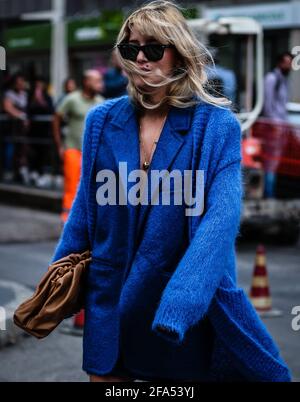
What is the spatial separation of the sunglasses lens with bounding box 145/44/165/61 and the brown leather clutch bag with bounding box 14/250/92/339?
685 millimetres

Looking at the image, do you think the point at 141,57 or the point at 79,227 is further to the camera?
the point at 79,227

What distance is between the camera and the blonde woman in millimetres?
3078

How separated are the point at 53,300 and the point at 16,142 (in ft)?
44.1

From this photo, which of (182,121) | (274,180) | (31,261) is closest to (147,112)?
(182,121)

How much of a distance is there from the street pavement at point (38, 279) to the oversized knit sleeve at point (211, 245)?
2.84 m

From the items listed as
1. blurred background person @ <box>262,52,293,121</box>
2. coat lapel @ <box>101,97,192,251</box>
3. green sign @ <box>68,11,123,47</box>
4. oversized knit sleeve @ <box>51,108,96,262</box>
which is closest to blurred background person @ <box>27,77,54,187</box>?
blurred background person @ <box>262,52,293,121</box>

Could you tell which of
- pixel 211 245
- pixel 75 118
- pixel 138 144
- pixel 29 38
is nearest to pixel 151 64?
pixel 138 144

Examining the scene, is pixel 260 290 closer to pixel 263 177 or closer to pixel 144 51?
pixel 263 177

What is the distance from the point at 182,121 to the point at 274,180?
875cm

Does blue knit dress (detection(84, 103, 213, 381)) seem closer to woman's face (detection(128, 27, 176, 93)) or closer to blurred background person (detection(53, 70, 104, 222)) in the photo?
woman's face (detection(128, 27, 176, 93))

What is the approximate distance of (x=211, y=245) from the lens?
2982mm

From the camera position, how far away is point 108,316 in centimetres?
324

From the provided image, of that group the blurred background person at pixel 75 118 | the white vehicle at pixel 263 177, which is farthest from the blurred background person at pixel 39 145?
the blurred background person at pixel 75 118

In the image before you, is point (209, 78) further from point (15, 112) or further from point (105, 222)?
point (15, 112)
